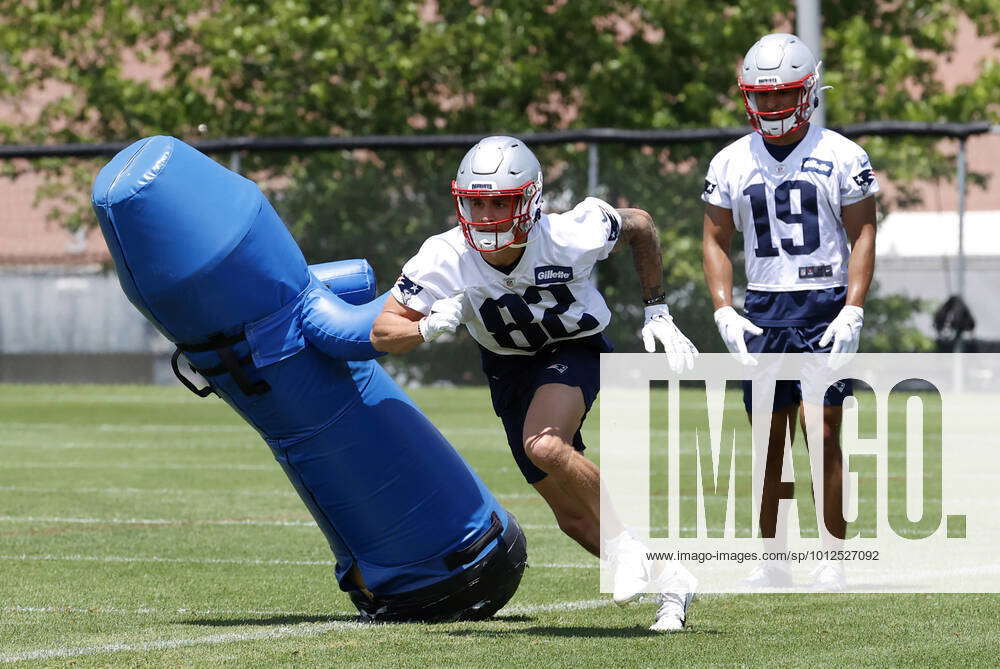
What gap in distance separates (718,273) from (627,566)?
1692 mm

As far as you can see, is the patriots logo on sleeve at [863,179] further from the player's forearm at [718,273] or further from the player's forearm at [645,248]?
the player's forearm at [645,248]

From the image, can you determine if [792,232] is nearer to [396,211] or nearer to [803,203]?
[803,203]

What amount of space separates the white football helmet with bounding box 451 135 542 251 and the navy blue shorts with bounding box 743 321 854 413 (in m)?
1.46

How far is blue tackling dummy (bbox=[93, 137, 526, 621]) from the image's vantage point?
521cm

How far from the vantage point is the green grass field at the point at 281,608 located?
15.3 feet

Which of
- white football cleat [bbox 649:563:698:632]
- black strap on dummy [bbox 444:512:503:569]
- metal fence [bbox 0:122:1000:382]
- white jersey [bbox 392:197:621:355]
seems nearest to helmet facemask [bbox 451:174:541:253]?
white jersey [bbox 392:197:621:355]

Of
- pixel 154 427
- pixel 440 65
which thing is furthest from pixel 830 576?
pixel 440 65

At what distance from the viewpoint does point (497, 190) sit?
16.9ft

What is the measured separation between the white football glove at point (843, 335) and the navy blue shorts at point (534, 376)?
907mm

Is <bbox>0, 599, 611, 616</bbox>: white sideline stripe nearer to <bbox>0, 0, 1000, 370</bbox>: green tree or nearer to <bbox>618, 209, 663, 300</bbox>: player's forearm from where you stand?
<bbox>618, 209, 663, 300</bbox>: player's forearm

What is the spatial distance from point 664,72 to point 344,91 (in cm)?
434

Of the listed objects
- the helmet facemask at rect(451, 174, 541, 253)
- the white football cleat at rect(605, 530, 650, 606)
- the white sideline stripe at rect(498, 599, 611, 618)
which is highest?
the helmet facemask at rect(451, 174, 541, 253)

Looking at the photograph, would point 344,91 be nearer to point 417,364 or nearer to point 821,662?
point 417,364

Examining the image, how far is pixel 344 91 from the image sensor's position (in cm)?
2252
